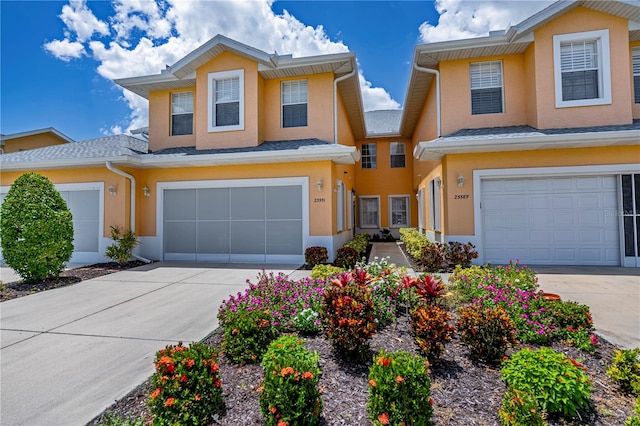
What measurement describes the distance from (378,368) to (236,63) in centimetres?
1162

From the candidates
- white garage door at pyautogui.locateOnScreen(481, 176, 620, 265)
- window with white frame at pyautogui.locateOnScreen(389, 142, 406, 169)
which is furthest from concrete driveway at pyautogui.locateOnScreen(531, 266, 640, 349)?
window with white frame at pyautogui.locateOnScreen(389, 142, 406, 169)

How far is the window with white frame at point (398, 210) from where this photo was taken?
1886 cm

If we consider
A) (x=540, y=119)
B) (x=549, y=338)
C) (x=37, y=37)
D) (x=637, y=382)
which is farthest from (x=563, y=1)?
(x=37, y=37)

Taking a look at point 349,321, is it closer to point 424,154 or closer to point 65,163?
point 424,154

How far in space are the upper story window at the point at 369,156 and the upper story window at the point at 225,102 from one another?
9.99 m

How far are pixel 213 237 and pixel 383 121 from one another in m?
16.2

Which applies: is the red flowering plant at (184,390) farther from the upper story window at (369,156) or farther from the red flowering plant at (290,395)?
the upper story window at (369,156)

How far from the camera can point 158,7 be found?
30.9ft

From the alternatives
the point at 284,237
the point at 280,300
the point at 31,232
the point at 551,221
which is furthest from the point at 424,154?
the point at 31,232

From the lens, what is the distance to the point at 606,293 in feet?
20.7

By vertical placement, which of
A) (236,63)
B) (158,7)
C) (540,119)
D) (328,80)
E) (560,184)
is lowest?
(560,184)

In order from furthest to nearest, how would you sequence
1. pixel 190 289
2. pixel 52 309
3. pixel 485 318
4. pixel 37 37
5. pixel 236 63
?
1. pixel 236 63
2. pixel 37 37
3. pixel 190 289
4. pixel 52 309
5. pixel 485 318

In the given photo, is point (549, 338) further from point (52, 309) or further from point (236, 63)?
point (236, 63)

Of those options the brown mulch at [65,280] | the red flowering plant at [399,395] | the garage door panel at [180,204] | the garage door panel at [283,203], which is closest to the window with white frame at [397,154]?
the garage door panel at [283,203]
